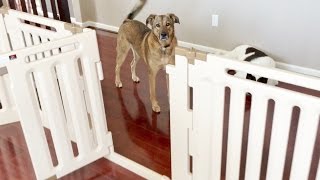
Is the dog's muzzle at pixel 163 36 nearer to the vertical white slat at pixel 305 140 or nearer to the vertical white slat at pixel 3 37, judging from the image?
the vertical white slat at pixel 3 37

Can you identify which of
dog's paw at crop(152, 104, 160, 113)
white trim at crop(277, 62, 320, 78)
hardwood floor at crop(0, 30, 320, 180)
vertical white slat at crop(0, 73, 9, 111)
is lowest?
hardwood floor at crop(0, 30, 320, 180)

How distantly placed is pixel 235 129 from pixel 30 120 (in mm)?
939

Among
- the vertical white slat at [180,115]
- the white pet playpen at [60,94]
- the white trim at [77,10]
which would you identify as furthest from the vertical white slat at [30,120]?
the white trim at [77,10]

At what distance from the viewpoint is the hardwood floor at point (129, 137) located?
1853 mm

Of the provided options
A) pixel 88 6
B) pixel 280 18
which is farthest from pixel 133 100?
pixel 88 6

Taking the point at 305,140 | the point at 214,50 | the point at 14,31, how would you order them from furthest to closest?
the point at 214,50 → the point at 14,31 → the point at 305,140

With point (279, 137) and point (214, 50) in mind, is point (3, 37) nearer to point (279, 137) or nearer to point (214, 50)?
point (279, 137)

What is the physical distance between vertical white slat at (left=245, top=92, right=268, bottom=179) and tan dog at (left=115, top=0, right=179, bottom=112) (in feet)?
3.57

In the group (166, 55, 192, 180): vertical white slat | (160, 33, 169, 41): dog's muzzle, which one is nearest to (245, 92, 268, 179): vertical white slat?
(166, 55, 192, 180): vertical white slat

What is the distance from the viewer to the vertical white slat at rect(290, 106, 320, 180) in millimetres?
1037

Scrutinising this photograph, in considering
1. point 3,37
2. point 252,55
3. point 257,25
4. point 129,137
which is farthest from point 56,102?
point 257,25

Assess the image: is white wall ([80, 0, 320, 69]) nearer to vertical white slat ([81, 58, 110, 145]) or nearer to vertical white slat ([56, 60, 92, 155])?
vertical white slat ([81, 58, 110, 145])

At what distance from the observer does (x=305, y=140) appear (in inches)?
42.7

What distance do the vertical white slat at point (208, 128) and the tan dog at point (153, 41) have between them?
0.91 metres
